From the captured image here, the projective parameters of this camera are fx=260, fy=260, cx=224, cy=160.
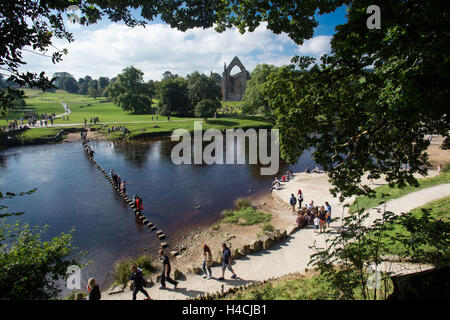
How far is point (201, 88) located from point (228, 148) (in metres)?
32.3

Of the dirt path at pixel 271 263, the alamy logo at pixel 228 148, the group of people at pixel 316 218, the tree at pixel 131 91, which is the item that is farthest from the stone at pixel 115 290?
the tree at pixel 131 91

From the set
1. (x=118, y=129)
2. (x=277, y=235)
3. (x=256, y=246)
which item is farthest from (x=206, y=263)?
(x=118, y=129)

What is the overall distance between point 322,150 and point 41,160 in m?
39.6

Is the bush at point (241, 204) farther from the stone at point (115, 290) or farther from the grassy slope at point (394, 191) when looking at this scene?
the stone at point (115, 290)

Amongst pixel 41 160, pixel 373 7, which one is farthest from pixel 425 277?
pixel 41 160

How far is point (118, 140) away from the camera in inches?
1945

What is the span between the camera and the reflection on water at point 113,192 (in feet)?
55.9

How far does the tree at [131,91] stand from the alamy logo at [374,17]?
76459mm

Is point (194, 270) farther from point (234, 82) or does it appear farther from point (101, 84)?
point (101, 84)

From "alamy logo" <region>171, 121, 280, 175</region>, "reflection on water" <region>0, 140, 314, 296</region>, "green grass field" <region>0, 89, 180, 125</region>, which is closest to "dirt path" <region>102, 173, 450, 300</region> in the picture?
"reflection on water" <region>0, 140, 314, 296</region>

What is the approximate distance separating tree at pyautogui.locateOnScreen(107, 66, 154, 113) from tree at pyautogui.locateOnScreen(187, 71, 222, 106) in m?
14.9

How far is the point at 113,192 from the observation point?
81.7 feet
